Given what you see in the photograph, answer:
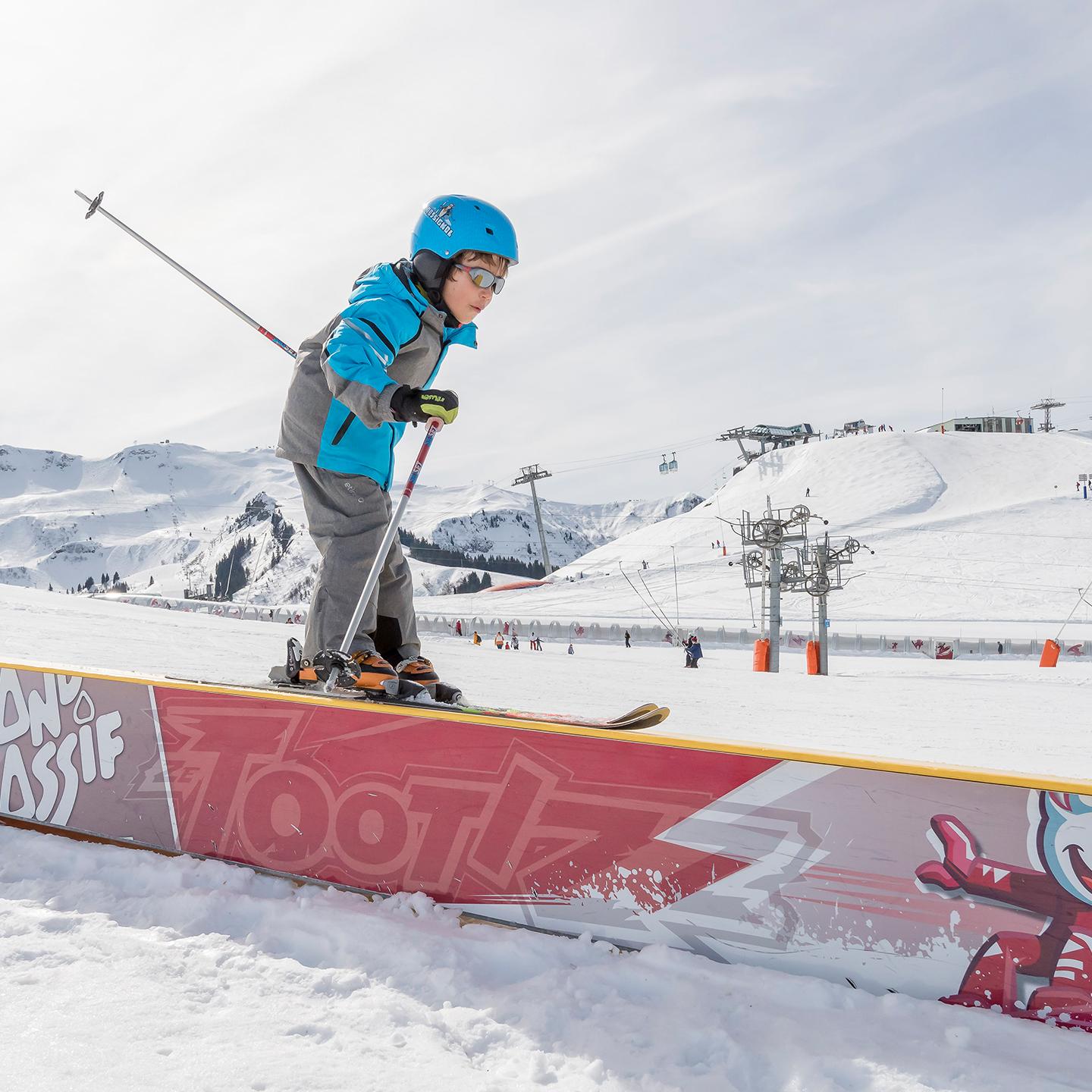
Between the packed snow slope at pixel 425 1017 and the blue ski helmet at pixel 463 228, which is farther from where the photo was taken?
the blue ski helmet at pixel 463 228

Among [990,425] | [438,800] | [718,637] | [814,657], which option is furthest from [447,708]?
[990,425]

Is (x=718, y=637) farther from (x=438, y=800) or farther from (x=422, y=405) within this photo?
(x=438, y=800)

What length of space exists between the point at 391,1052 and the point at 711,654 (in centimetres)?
3089

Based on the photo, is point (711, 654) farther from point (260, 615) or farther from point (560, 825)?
point (560, 825)

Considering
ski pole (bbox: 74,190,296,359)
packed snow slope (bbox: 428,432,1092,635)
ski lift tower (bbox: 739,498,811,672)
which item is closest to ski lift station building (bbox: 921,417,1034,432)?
packed snow slope (bbox: 428,432,1092,635)

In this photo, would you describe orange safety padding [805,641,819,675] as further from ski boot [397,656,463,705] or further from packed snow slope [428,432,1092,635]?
ski boot [397,656,463,705]

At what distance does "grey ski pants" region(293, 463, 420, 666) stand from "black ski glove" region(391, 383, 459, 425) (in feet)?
1.81

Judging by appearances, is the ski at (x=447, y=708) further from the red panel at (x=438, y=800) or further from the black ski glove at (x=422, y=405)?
the black ski glove at (x=422, y=405)

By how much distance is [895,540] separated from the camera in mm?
54500

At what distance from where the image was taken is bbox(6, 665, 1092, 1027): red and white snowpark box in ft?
5.04

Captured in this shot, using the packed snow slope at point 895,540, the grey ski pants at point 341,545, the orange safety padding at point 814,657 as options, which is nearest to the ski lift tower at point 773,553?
the orange safety padding at point 814,657

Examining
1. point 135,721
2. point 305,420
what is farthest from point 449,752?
point 305,420

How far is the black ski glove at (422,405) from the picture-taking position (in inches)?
93.6

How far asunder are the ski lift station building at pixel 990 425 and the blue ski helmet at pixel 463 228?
96.6m
